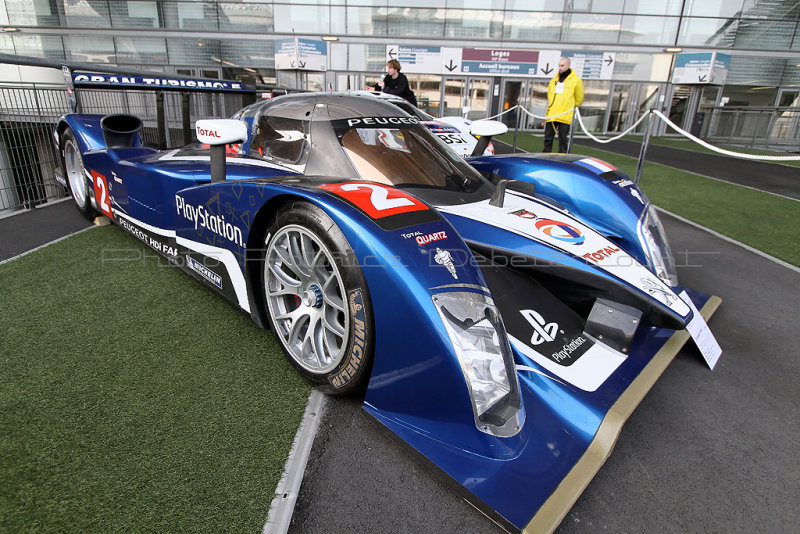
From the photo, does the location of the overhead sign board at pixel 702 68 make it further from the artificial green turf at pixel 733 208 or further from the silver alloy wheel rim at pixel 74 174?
the silver alloy wheel rim at pixel 74 174

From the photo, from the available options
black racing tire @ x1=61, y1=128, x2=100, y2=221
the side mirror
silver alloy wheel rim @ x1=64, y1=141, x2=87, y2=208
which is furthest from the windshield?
silver alloy wheel rim @ x1=64, y1=141, x2=87, y2=208

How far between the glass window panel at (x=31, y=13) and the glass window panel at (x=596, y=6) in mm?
19206

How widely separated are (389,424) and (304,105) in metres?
1.76

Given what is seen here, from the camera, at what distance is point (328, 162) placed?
2.28m

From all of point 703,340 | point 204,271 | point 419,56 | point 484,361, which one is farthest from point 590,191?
point 419,56

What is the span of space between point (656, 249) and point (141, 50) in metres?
19.7

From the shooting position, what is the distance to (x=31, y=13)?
17000 millimetres

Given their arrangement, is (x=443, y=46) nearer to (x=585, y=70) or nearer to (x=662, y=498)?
(x=585, y=70)

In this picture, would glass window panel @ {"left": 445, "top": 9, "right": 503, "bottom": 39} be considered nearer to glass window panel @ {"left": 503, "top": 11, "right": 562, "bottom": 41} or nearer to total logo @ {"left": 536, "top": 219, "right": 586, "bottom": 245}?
glass window panel @ {"left": 503, "top": 11, "right": 562, "bottom": 41}

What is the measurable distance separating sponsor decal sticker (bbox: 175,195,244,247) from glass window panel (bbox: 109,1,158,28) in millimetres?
18393

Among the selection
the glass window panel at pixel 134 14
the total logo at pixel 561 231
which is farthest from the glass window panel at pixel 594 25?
the total logo at pixel 561 231

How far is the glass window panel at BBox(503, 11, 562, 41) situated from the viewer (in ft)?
55.7

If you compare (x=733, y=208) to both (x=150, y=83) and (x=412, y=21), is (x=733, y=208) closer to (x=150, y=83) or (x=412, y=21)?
(x=150, y=83)

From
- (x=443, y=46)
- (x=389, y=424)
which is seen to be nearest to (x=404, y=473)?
(x=389, y=424)
